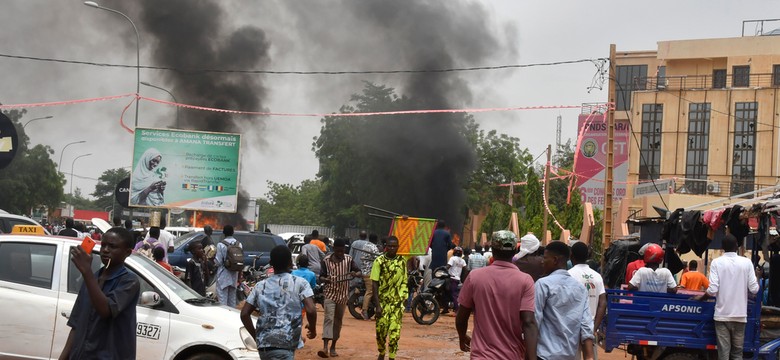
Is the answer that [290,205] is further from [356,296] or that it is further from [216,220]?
[356,296]

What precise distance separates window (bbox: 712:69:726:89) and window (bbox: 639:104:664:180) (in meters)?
3.21

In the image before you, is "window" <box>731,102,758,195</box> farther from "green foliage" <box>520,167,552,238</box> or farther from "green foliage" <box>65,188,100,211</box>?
"green foliage" <box>65,188,100,211</box>

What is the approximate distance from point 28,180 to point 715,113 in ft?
122

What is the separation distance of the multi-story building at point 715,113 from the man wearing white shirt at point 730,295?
40.8m

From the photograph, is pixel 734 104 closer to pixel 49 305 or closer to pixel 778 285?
pixel 778 285

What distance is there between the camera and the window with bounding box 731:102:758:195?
51344 mm

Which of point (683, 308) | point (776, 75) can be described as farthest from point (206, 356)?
point (776, 75)

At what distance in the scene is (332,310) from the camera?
12.8 m

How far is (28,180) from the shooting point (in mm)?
54844

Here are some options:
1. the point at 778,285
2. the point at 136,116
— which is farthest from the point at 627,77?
the point at 778,285

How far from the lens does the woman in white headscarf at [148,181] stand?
26469mm

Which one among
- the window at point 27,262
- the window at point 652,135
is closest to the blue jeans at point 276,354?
the window at point 27,262

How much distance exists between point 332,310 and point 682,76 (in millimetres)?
42980

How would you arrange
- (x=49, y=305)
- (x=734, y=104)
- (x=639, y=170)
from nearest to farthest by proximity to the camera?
(x=49, y=305) → (x=734, y=104) → (x=639, y=170)
